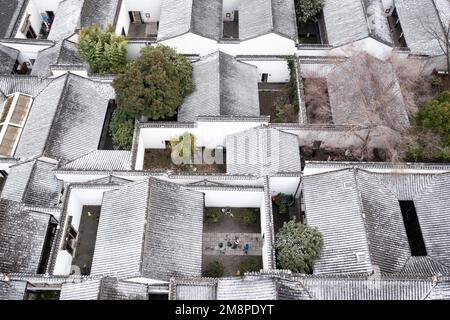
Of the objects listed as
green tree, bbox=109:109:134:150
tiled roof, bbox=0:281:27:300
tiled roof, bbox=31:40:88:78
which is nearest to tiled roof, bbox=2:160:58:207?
green tree, bbox=109:109:134:150

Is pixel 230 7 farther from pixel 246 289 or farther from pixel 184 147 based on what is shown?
pixel 246 289

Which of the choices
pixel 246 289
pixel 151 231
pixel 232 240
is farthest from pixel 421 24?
pixel 151 231

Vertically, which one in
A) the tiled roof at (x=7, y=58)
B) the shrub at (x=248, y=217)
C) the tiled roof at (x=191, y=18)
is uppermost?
the tiled roof at (x=191, y=18)

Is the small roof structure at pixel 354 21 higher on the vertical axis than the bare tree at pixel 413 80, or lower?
higher

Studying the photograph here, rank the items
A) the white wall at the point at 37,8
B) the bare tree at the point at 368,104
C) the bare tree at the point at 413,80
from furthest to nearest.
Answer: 1. the white wall at the point at 37,8
2. the bare tree at the point at 413,80
3. the bare tree at the point at 368,104

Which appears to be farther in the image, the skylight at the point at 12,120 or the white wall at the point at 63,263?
the skylight at the point at 12,120

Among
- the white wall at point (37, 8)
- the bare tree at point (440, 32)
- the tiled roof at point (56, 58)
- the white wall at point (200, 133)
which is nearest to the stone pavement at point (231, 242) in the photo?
the white wall at point (200, 133)

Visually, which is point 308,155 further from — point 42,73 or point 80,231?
point 42,73

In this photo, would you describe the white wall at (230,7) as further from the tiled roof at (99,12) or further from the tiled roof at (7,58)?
the tiled roof at (7,58)
